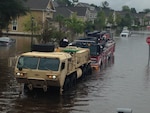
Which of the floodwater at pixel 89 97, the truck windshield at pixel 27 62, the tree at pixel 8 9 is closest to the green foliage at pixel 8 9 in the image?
the tree at pixel 8 9

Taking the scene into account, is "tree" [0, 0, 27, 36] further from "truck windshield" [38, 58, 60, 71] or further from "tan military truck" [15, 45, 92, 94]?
"truck windshield" [38, 58, 60, 71]

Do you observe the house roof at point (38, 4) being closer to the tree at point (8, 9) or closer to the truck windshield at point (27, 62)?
the tree at point (8, 9)

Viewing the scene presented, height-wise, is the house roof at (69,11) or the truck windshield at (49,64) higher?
the house roof at (69,11)

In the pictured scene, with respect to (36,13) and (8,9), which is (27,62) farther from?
(36,13)

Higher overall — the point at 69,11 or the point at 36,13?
the point at 69,11

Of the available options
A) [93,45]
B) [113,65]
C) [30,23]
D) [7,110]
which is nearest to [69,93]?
[7,110]

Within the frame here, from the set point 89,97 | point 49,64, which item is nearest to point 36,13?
point 89,97

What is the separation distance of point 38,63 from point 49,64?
47 cm

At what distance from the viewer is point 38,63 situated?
17.9m

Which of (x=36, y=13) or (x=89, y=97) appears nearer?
(x=89, y=97)

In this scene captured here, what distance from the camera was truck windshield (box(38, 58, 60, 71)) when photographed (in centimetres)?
1766

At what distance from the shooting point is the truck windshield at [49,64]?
17.7 m

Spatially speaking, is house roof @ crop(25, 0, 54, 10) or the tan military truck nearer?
the tan military truck

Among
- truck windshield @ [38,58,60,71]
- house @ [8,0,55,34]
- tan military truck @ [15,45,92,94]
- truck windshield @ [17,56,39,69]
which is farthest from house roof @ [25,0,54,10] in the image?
truck windshield @ [38,58,60,71]
